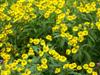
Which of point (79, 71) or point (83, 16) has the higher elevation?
point (83, 16)

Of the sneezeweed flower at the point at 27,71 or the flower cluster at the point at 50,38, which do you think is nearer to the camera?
the sneezeweed flower at the point at 27,71

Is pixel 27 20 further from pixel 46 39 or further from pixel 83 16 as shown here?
pixel 83 16

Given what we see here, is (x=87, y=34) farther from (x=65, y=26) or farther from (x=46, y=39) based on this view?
(x=46, y=39)

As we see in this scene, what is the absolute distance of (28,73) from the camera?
9.65 feet

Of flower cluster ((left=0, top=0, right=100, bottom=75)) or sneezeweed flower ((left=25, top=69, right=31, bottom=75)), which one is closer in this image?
sneezeweed flower ((left=25, top=69, right=31, bottom=75))

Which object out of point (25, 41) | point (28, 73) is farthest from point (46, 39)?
point (28, 73)

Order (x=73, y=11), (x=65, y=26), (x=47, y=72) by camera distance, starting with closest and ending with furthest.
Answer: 1. (x=47, y=72)
2. (x=65, y=26)
3. (x=73, y=11)

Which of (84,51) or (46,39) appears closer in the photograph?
(84,51)

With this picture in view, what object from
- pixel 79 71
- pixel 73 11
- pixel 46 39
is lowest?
pixel 79 71

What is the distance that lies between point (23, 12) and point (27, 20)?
0.11m

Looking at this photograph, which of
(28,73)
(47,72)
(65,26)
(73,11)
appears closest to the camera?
(28,73)

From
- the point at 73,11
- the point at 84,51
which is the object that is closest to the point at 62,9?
the point at 73,11

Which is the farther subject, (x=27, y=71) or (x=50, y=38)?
(x=50, y=38)

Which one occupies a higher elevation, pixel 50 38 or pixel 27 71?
pixel 50 38
